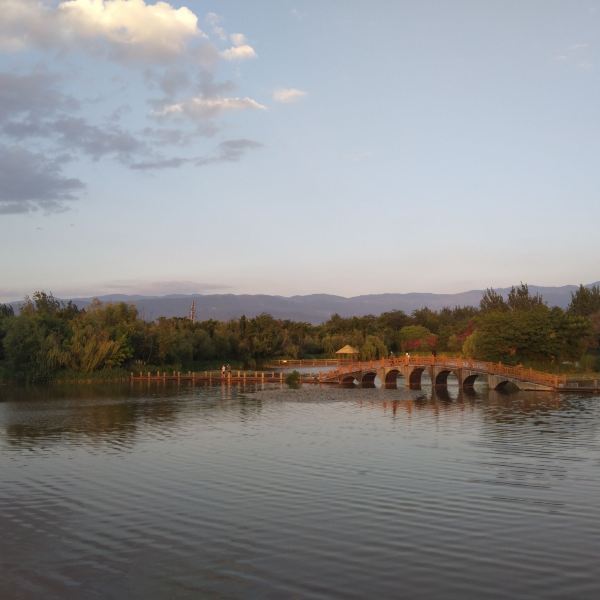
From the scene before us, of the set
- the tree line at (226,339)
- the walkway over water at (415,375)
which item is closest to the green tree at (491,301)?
the tree line at (226,339)

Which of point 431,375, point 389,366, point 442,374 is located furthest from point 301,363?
point 431,375

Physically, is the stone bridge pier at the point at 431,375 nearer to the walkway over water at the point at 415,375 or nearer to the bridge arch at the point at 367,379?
the walkway over water at the point at 415,375

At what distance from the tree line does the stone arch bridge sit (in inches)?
166

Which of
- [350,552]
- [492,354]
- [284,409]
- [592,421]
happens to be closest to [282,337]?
[492,354]

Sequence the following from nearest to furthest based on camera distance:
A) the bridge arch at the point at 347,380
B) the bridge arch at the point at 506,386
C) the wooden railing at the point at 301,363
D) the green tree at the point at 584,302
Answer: the bridge arch at the point at 506,386
the bridge arch at the point at 347,380
the green tree at the point at 584,302
the wooden railing at the point at 301,363

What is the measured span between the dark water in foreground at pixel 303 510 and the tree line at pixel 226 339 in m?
24.2

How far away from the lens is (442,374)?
60719 millimetres

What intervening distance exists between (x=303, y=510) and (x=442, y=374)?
44897 millimetres

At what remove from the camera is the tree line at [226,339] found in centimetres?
5934

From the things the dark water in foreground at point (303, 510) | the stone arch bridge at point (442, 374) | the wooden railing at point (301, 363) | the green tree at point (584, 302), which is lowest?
the wooden railing at point (301, 363)

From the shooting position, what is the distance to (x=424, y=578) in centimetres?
1259

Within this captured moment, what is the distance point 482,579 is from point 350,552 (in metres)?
2.71

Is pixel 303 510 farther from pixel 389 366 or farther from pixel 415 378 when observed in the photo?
pixel 389 366

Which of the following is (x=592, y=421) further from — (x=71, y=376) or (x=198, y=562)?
(x=71, y=376)
